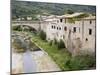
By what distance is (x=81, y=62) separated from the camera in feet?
7.83

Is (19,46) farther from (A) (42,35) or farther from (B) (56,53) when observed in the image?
(B) (56,53)

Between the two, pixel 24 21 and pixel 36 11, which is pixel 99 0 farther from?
pixel 24 21

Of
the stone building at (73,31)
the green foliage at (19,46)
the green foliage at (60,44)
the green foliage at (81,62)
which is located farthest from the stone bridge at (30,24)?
the green foliage at (81,62)

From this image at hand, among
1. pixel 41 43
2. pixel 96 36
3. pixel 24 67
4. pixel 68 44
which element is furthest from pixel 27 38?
pixel 96 36

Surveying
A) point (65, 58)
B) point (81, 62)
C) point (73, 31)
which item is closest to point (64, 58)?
point (65, 58)

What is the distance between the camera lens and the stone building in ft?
7.47

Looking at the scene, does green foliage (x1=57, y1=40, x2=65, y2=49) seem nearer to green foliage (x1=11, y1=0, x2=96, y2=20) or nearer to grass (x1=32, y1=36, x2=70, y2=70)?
Result: grass (x1=32, y1=36, x2=70, y2=70)

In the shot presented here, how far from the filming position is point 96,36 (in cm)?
246

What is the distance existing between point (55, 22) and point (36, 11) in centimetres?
26

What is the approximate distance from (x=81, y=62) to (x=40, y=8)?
0.82m

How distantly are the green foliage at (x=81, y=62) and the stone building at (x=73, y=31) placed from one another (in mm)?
88

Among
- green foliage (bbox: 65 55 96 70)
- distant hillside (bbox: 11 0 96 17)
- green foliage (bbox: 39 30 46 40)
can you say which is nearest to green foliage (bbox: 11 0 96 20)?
distant hillside (bbox: 11 0 96 17)

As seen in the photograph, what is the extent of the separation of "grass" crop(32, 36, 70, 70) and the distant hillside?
317 millimetres

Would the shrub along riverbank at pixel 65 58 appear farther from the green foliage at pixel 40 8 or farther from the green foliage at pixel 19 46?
the green foliage at pixel 40 8
